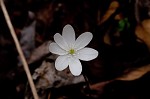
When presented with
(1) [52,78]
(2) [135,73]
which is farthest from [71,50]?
(2) [135,73]

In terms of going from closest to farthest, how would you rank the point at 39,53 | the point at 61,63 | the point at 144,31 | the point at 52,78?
1. the point at 61,63
2. the point at 52,78
3. the point at 144,31
4. the point at 39,53

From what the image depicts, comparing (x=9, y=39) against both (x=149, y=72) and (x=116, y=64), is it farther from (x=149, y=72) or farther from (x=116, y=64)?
(x=149, y=72)

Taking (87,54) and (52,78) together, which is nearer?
(87,54)

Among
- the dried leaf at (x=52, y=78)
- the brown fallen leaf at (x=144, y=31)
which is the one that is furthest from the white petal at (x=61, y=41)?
the brown fallen leaf at (x=144, y=31)

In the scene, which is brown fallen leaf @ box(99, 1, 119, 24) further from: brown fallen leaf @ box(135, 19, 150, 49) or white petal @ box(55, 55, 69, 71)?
white petal @ box(55, 55, 69, 71)

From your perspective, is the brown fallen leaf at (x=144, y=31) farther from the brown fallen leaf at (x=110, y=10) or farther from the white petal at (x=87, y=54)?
the white petal at (x=87, y=54)

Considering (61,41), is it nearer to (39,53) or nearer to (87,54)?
(87,54)

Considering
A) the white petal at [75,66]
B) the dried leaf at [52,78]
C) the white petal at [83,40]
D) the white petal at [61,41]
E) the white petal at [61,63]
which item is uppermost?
the white petal at [61,41]

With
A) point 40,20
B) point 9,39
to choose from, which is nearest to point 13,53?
point 9,39
